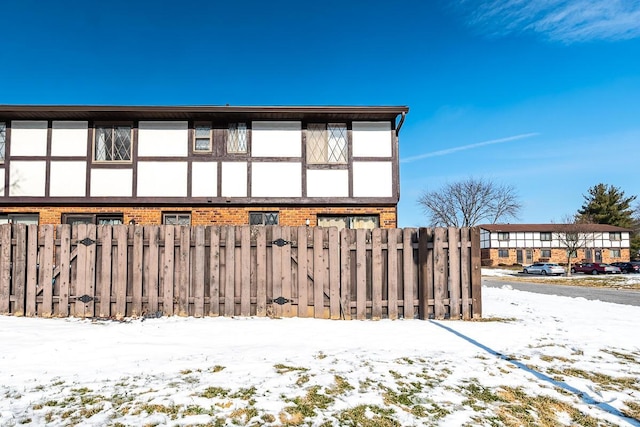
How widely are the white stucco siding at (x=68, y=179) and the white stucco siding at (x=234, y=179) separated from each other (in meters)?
3.88

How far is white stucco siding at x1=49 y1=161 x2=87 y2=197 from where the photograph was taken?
1070cm

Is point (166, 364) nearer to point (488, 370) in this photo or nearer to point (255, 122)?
point (488, 370)

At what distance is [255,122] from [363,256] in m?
6.34

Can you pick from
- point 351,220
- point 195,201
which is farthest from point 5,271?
point 351,220

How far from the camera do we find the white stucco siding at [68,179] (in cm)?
1070

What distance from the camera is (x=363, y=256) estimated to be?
6.38 metres

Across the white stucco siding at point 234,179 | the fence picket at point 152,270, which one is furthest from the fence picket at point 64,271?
the white stucco siding at point 234,179

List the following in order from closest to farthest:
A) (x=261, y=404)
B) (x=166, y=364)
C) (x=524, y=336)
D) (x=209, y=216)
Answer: (x=261, y=404) → (x=166, y=364) → (x=524, y=336) → (x=209, y=216)

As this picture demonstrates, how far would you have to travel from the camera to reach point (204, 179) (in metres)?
10.9

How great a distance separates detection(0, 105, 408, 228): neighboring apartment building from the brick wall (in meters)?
0.03

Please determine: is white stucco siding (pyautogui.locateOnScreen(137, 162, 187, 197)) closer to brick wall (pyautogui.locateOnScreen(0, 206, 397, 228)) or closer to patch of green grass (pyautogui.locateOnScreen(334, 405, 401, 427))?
brick wall (pyautogui.locateOnScreen(0, 206, 397, 228))

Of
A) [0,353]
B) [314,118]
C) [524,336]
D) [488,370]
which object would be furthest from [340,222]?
[0,353]

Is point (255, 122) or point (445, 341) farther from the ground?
point (255, 122)

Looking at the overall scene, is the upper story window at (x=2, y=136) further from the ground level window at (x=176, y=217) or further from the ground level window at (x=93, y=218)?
the ground level window at (x=176, y=217)
